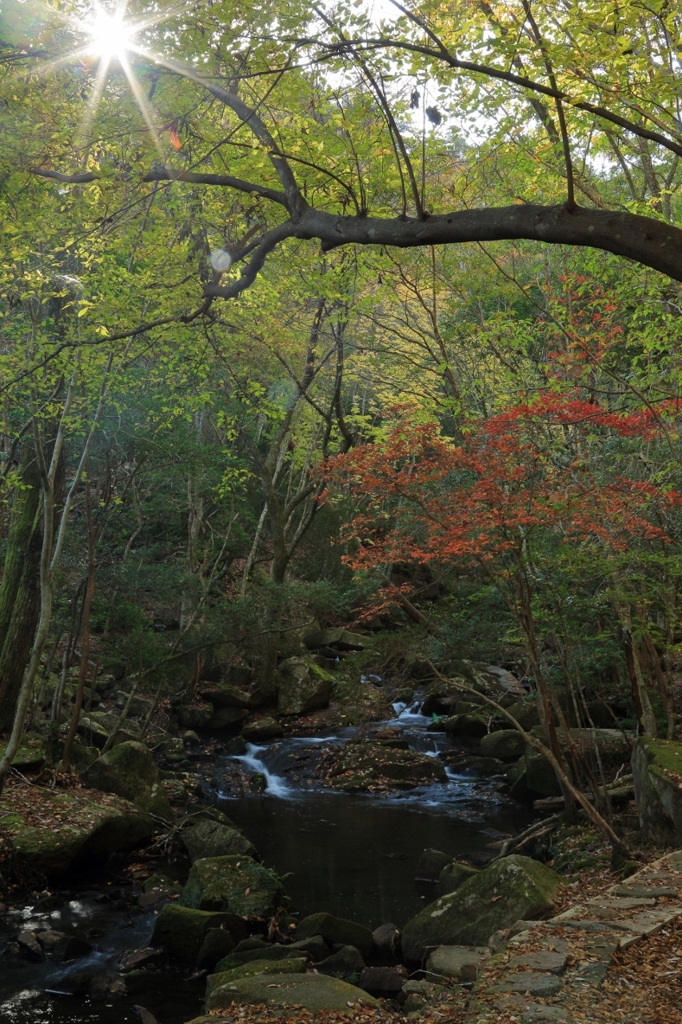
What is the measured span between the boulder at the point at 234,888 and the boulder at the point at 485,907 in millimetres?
1684

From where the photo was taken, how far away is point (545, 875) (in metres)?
7.94

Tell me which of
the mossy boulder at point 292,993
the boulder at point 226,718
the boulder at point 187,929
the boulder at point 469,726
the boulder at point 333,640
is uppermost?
the boulder at point 333,640

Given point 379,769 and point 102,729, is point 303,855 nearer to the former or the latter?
point 379,769

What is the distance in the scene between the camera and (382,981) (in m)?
7.23

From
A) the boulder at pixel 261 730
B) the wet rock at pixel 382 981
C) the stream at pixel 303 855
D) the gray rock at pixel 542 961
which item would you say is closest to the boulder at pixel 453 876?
the stream at pixel 303 855

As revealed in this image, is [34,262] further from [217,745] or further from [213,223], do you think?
[217,745]

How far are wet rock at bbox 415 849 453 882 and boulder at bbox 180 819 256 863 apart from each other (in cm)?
221

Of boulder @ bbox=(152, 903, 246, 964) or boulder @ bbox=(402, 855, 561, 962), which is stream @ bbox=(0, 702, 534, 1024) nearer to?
boulder @ bbox=(152, 903, 246, 964)

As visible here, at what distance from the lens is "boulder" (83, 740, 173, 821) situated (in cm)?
1203

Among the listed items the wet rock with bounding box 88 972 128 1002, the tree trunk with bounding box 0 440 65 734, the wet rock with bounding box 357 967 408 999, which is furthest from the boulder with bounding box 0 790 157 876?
the wet rock with bounding box 357 967 408 999

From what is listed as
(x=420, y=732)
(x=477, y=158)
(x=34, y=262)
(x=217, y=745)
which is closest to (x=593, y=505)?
(x=477, y=158)

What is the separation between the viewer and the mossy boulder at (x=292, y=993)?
5801 mm

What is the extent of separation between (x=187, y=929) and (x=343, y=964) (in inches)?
67.0

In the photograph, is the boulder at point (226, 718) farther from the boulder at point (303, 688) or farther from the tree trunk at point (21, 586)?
the tree trunk at point (21, 586)
